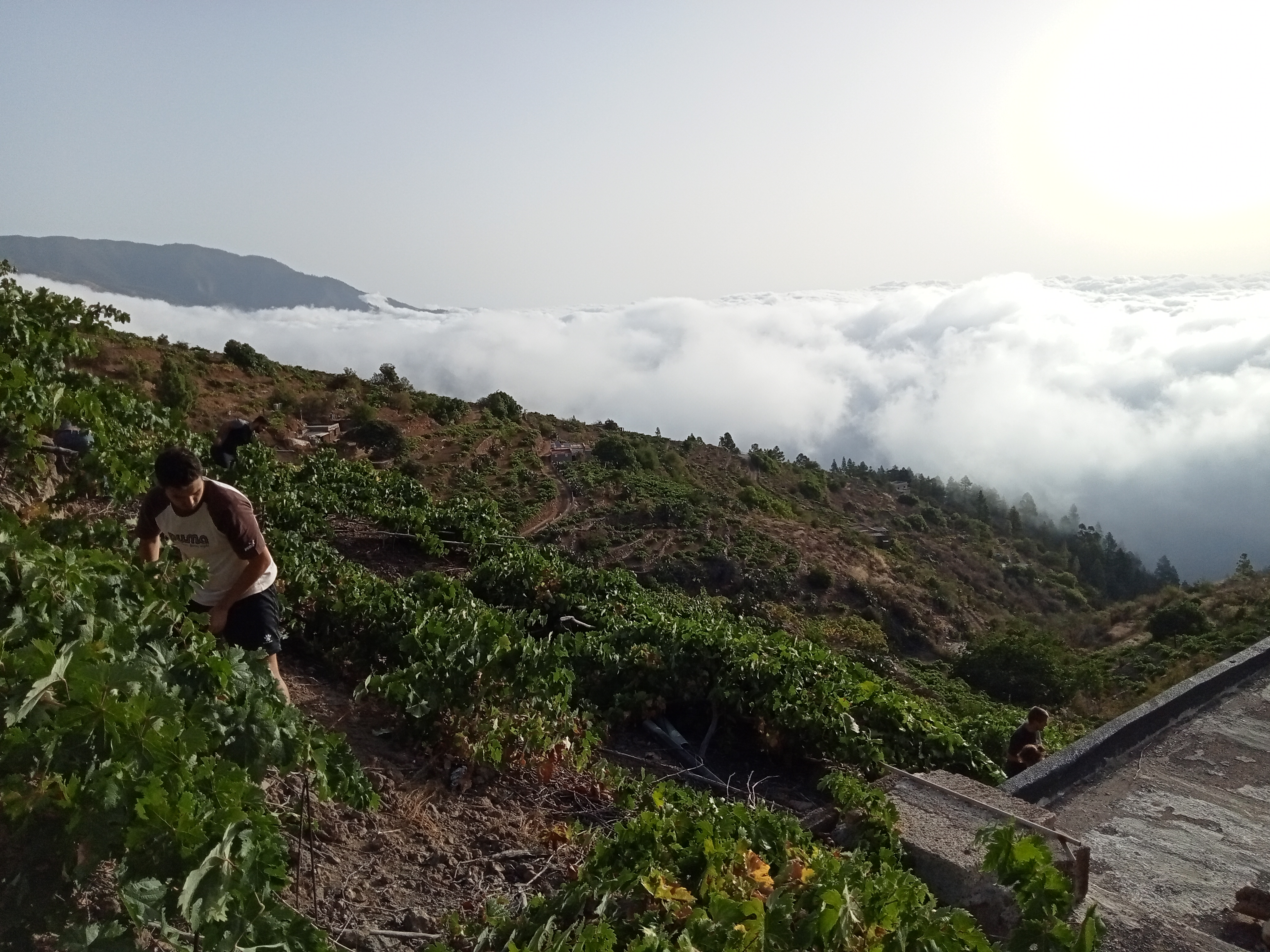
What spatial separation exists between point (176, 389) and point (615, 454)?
18.8m

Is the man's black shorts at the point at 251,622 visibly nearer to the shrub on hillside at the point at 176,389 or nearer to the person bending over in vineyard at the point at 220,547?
the person bending over in vineyard at the point at 220,547

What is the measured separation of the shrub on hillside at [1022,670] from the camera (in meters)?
26.0

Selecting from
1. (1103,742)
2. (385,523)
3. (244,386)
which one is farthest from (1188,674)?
(244,386)

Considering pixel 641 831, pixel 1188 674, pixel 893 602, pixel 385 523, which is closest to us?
pixel 641 831

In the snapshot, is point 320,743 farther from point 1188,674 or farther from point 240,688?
point 1188,674

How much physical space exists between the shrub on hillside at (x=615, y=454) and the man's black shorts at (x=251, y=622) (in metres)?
34.3

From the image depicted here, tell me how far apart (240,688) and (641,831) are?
61.5 inches

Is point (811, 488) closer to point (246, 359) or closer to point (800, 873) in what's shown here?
point (246, 359)

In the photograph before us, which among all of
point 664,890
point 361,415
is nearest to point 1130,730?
point 664,890

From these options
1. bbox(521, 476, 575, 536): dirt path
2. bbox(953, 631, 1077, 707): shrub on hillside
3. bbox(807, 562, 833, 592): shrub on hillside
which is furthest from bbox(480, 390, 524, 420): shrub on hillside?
bbox(953, 631, 1077, 707): shrub on hillside

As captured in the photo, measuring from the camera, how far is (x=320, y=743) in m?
3.18

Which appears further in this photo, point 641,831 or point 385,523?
point 385,523

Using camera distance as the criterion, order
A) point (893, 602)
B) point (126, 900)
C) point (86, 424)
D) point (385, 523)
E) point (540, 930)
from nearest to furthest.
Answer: point (126, 900) < point (540, 930) < point (86, 424) < point (385, 523) < point (893, 602)

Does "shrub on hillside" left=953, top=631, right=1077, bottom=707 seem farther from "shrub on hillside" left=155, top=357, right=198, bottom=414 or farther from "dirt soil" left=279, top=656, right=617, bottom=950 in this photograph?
"shrub on hillside" left=155, top=357, right=198, bottom=414
